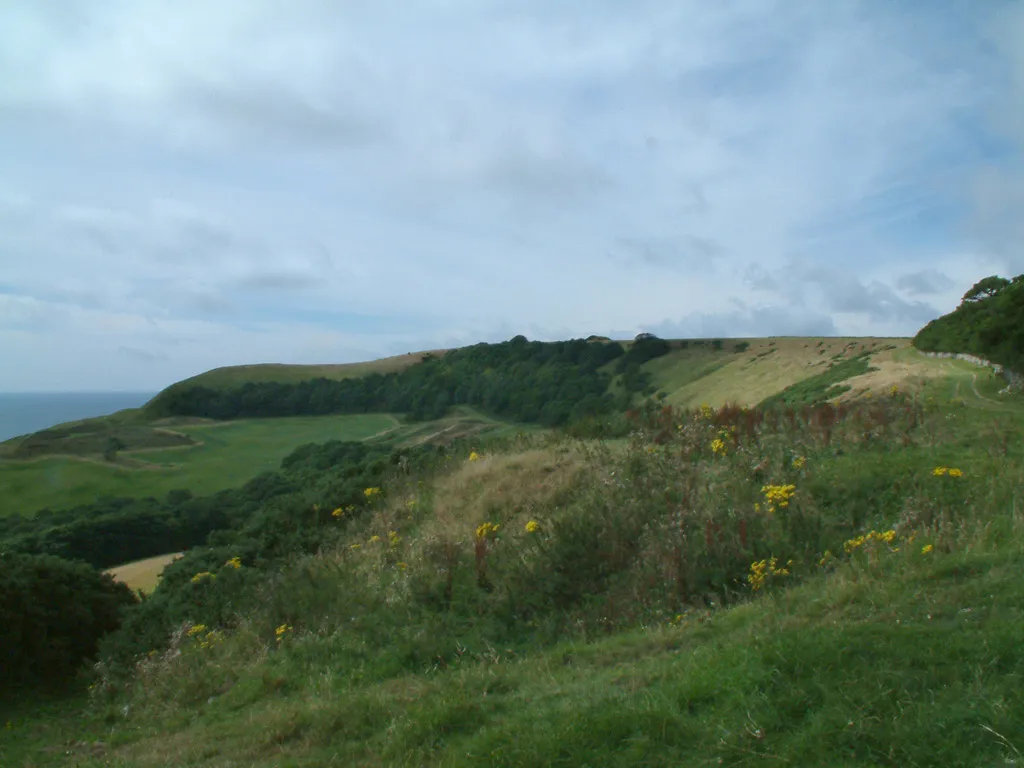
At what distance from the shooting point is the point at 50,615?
9375 millimetres

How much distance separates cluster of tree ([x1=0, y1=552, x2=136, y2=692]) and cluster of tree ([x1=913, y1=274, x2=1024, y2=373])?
46.7 ft

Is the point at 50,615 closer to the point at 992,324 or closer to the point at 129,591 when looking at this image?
the point at 129,591

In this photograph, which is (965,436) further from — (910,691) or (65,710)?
(65,710)

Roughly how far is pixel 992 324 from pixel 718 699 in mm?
12030

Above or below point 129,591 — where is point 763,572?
above

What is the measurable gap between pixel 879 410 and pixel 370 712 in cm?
803

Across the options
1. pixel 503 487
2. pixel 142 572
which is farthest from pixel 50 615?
pixel 503 487

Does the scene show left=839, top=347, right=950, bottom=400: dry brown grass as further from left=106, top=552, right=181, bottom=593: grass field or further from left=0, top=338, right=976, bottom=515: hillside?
left=106, top=552, right=181, bottom=593: grass field

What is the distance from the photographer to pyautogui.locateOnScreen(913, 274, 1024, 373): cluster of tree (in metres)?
12.7

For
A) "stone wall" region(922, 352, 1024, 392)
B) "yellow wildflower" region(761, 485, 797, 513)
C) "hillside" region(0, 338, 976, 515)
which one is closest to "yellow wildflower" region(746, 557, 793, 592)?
"yellow wildflower" region(761, 485, 797, 513)

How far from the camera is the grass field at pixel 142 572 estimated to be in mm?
12992

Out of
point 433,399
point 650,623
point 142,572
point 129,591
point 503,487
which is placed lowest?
point 142,572

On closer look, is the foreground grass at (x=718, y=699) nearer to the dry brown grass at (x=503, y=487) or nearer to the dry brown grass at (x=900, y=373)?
the dry brown grass at (x=503, y=487)

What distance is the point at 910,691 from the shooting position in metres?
3.55
